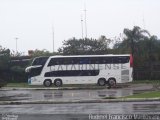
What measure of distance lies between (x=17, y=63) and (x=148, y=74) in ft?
56.7

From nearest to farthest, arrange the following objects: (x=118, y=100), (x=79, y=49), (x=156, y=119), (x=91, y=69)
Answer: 1. (x=156, y=119)
2. (x=118, y=100)
3. (x=91, y=69)
4. (x=79, y=49)

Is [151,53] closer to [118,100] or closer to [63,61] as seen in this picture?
[63,61]

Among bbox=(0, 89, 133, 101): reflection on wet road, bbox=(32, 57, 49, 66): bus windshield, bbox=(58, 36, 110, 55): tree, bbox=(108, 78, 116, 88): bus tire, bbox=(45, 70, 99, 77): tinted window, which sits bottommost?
bbox=(0, 89, 133, 101): reflection on wet road

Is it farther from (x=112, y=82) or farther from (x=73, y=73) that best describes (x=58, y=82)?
(x=112, y=82)

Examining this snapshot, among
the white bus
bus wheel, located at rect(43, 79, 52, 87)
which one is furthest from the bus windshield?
bus wheel, located at rect(43, 79, 52, 87)

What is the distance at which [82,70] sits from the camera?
4447 centimetres

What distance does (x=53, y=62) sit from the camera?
1752 inches

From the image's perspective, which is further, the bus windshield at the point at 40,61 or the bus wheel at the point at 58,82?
the bus wheel at the point at 58,82

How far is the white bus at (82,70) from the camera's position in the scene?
4381 cm

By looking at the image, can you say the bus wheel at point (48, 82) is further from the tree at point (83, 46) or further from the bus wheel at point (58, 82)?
the tree at point (83, 46)

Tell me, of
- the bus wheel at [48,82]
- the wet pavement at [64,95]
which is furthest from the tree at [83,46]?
the wet pavement at [64,95]

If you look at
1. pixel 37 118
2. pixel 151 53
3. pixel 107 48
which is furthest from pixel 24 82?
pixel 37 118

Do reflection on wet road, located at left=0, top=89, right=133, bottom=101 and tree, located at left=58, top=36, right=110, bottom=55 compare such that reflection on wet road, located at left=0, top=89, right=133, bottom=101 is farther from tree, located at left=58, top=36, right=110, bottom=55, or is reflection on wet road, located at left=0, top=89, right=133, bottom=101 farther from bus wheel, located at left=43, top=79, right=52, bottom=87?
tree, located at left=58, top=36, right=110, bottom=55

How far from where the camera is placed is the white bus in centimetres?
4381
